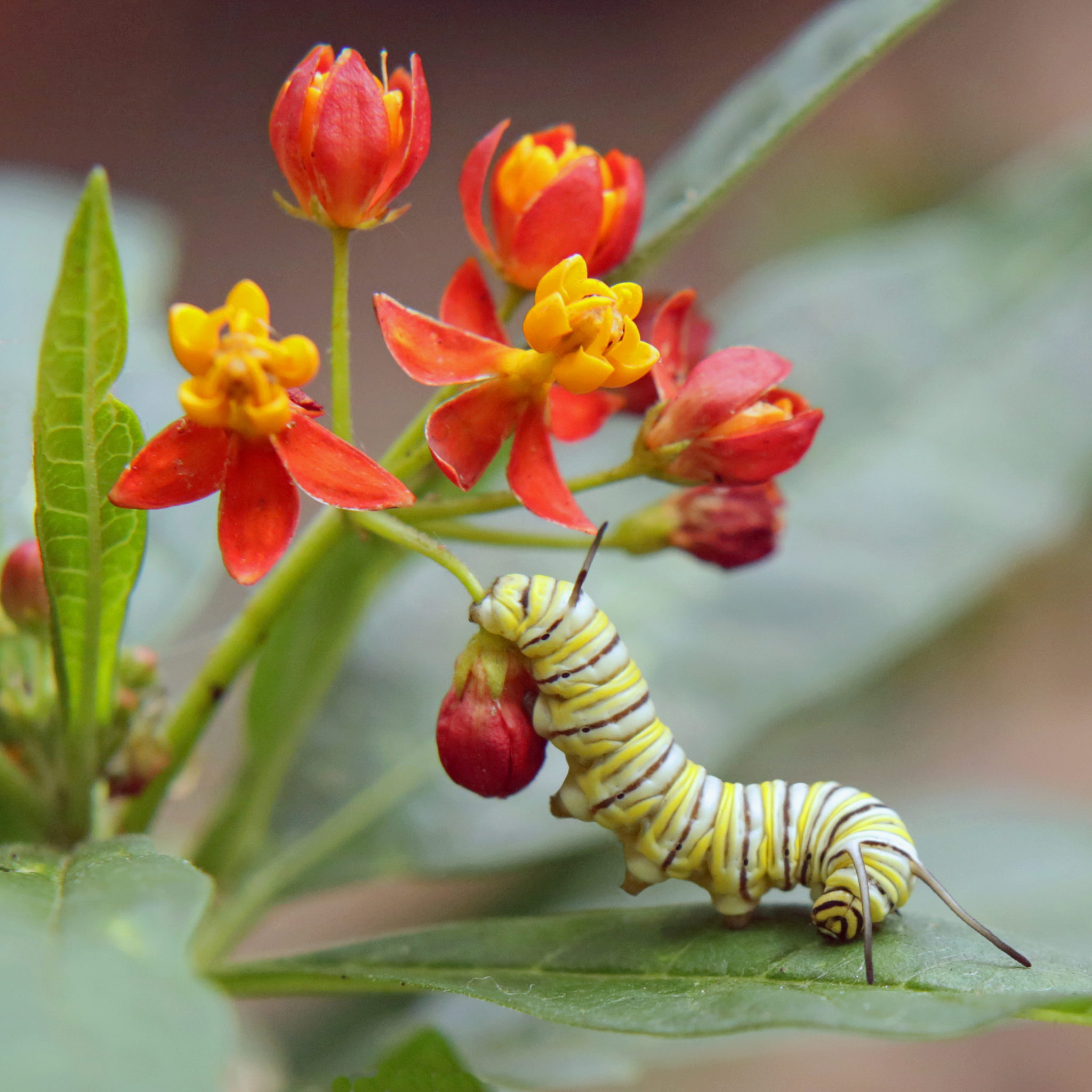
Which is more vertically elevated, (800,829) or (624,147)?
(624,147)

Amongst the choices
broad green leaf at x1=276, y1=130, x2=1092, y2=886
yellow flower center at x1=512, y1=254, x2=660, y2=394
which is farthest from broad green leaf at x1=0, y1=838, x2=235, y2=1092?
broad green leaf at x1=276, y1=130, x2=1092, y2=886

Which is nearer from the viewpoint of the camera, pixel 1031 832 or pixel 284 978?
pixel 284 978

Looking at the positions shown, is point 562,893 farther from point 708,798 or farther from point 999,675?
point 999,675

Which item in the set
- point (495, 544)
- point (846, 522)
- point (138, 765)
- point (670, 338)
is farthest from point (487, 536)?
point (846, 522)

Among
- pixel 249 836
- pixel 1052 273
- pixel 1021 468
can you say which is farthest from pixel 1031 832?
pixel 249 836

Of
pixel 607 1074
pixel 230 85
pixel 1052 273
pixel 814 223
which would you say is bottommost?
pixel 607 1074

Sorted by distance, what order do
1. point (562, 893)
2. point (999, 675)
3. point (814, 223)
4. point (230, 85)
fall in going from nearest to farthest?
point (562, 893)
point (814, 223)
point (999, 675)
point (230, 85)

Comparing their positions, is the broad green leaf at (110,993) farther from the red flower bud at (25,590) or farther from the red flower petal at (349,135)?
the red flower petal at (349,135)
